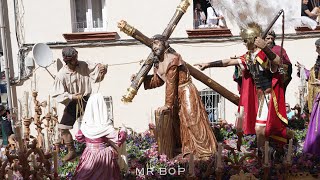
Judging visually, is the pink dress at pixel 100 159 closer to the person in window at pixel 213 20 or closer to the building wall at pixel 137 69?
the building wall at pixel 137 69

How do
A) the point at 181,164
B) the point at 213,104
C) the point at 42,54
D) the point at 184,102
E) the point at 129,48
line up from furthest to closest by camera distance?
the point at 213,104
the point at 129,48
the point at 42,54
the point at 184,102
the point at 181,164

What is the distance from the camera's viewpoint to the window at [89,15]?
8.75 metres

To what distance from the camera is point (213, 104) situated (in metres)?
9.55

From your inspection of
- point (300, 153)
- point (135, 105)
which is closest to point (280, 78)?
point (300, 153)

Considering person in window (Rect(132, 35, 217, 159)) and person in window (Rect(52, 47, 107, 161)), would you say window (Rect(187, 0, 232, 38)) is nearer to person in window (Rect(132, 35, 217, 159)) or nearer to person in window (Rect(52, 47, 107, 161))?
person in window (Rect(52, 47, 107, 161))

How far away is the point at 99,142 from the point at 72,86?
1.68 metres

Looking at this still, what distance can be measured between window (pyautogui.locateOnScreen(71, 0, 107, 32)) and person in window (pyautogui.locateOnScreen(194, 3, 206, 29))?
209 centimetres

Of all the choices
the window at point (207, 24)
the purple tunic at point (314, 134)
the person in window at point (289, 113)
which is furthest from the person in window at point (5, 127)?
the person in window at point (289, 113)

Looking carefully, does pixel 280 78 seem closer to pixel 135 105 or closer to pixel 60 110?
pixel 135 105

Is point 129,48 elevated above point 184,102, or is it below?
above

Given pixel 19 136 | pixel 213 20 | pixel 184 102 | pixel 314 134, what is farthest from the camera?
pixel 213 20

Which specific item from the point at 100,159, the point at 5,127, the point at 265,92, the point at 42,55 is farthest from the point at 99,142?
the point at 42,55

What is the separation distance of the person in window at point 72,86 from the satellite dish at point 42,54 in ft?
7.83

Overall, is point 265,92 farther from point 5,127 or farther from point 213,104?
point 5,127
